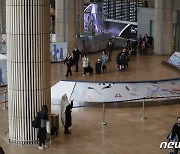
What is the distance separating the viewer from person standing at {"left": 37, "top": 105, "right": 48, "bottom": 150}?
13492 millimetres

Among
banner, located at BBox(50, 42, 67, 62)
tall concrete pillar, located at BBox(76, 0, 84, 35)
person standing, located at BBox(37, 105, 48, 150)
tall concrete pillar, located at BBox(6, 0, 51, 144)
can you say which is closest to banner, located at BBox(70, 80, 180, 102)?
tall concrete pillar, located at BBox(6, 0, 51, 144)

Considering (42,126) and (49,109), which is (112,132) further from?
(42,126)

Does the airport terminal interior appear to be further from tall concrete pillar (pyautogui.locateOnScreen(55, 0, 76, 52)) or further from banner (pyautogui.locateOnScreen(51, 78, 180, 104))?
tall concrete pillar (pyautogui.locateOnScreen(55, 0, 76, 52))

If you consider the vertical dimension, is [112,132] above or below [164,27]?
below

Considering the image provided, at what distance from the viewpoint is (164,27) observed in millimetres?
33656

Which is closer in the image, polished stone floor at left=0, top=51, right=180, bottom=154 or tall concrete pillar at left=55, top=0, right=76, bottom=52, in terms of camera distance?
polished stone floor at left=0, top=51, right=180, bottom=154

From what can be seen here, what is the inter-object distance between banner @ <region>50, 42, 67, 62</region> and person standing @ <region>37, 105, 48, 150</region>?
14708mm

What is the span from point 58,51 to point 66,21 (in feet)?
10.4

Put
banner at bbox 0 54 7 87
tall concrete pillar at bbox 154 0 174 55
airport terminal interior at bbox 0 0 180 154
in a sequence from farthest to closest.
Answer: tall concrete pillar at bbox 154 0 174 55
banner at bbox 0 54 7 87
airport terminal interior at bbox 0 0 180 154

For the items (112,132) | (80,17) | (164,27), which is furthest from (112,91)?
(80,17)

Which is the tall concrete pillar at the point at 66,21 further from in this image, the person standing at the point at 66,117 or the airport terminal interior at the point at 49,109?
the person standing at the point at 66,117

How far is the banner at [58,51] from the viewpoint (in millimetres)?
28203

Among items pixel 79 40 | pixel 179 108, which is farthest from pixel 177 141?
pixel 79 40

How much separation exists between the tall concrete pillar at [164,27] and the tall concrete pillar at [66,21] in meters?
6.60
